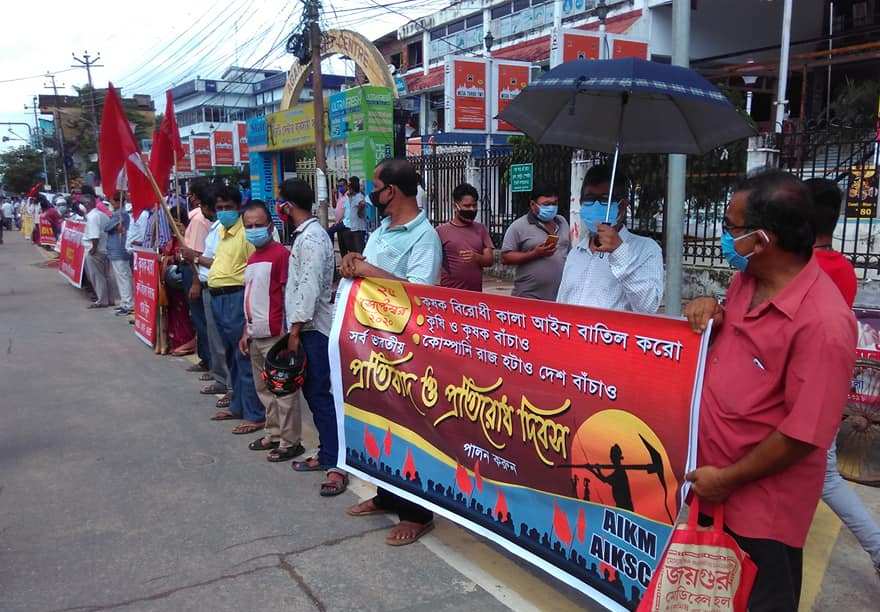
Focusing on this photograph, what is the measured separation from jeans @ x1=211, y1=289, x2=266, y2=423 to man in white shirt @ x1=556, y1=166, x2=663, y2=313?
2.81 metres

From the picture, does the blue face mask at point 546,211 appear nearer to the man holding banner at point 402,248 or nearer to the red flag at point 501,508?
the man holding banner at point 402,248

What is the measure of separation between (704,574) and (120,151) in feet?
22.5

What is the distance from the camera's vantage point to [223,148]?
30.0 meters

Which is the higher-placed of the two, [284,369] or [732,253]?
[732,253]

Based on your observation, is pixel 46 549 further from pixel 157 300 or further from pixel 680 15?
pixel 680 15

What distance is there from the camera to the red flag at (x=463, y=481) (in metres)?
2.98

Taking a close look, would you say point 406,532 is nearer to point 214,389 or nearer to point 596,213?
point 596,213

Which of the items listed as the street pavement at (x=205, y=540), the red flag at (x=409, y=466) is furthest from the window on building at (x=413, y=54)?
the red flag at (x=409, y=466)

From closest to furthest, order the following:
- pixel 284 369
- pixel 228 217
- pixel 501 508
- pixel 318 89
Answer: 1. pixel 501 508
2. pixel 284 369
3. pixel 228 217
4. pixel 318 89

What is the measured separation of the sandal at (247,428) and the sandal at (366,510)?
5.36ft

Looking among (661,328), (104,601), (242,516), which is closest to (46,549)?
(104,601)

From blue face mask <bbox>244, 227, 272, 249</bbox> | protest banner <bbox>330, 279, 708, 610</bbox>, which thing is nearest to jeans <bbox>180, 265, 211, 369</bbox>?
blue face mask <bbox>244, 227, 272, 249</bbox>

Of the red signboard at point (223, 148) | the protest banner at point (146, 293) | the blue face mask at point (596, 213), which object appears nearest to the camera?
the blue face mask at point (596, 213)

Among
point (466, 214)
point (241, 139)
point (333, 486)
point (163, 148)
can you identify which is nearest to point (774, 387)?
point (333, 486)
